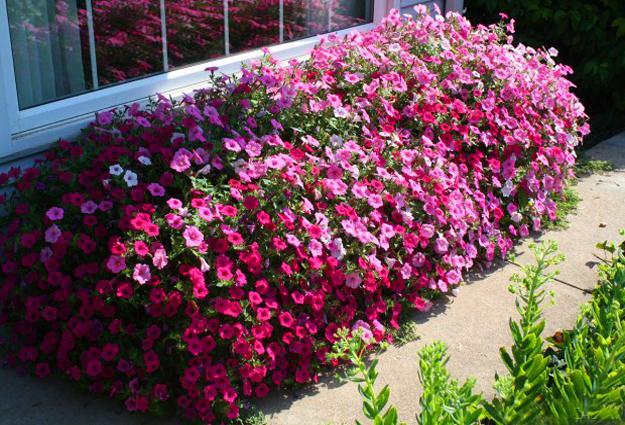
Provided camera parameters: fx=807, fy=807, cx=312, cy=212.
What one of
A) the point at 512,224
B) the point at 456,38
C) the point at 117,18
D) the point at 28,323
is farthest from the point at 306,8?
the point at 28,323

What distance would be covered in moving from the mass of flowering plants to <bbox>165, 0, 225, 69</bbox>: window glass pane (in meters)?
0.29

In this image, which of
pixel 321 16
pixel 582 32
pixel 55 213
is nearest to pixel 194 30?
pixel 321 16

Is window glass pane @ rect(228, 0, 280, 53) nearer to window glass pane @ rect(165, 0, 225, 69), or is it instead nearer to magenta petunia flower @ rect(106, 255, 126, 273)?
window glass pane @ rect(165, 0, 225, 69)

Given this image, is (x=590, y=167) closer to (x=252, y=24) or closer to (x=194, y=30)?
(x=252, y=24)

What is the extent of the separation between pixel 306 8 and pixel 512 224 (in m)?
1.85

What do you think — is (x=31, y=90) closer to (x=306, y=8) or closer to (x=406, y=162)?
(x=406, y=162)

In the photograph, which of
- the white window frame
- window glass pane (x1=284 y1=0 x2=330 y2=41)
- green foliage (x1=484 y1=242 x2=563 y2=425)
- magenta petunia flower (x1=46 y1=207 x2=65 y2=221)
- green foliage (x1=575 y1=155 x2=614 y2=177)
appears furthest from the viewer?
green foliage (x1=575 y1=155 x2=614 y2=177)

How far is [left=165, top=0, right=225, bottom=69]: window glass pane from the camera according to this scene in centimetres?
412

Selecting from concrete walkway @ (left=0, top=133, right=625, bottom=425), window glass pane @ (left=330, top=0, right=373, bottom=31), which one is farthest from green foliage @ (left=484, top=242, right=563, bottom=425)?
window glass pane @ (left=330, top=0, right=373, bottom=31)

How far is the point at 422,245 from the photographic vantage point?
3598 millimetres

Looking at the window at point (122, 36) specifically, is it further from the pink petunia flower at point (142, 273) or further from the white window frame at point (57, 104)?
the pink petunia flower at point (142, 273)

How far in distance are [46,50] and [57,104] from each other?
0.24 metres

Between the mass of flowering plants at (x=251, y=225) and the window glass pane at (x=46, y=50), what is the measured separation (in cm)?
27

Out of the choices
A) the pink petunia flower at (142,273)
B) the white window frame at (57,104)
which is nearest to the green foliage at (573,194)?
the white window frame at (57,104)
